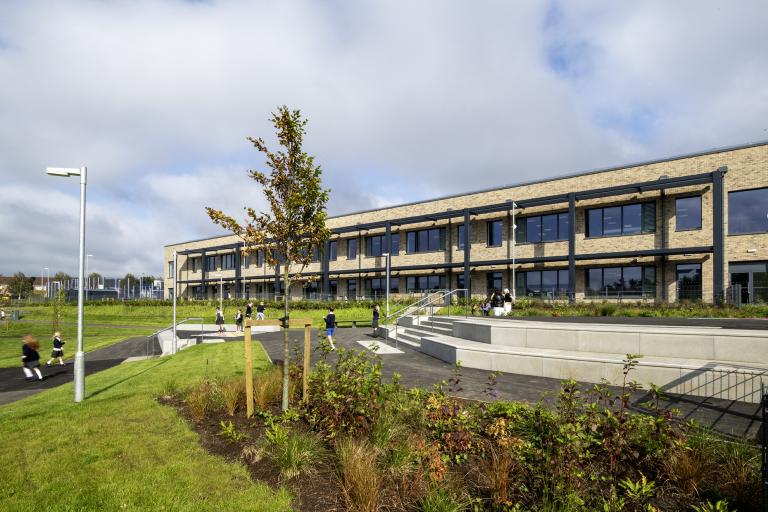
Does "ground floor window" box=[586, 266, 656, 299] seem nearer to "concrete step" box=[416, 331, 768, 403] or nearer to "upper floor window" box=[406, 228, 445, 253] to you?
Answer: "upper floor window" box=[406, 228, 445, 253]

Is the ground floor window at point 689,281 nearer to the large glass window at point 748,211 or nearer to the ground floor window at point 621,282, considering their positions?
the ground floor window at point 621,282

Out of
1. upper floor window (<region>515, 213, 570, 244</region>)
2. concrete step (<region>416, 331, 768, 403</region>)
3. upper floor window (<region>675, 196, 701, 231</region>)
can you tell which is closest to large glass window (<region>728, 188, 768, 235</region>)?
upper floor window (<region>675, 196, 701, 231</region>)

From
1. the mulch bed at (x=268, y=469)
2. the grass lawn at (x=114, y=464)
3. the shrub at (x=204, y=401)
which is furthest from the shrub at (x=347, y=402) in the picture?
the shrub at (x=204, y=401)

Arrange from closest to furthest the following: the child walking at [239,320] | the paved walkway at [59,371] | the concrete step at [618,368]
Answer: the concrete step at [618,368], the paved walkway at [59,371], the child walking at [239,320]

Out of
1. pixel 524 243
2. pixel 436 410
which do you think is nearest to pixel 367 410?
pixel 436 410

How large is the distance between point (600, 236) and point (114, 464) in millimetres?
27833

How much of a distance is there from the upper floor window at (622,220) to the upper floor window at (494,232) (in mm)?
6289

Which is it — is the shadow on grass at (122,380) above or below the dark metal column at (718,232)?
below

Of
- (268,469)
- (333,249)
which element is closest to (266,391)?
(268,469)

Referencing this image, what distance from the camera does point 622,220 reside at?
87.3 feet

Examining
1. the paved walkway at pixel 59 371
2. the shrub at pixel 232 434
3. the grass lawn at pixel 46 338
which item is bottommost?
the grass lawn at pixel 46 338

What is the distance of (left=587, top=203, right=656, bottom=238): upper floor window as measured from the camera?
83.9 feet

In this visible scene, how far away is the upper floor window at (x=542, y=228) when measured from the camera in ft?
95.8

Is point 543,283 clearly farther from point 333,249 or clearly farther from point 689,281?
point 333,249
